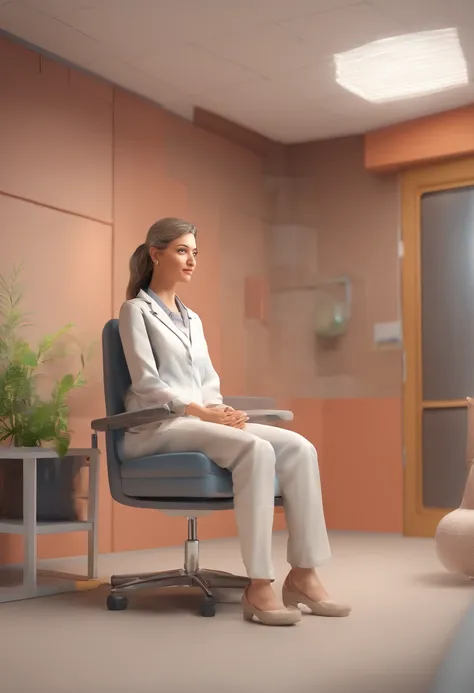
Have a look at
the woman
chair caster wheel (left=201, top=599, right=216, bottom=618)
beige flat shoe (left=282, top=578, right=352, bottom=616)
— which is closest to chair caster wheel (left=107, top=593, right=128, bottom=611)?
chair caster wheel (left=201, top=599, right=216, bottom=618)

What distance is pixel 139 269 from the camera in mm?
3596

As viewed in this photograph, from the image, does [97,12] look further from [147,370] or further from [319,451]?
[319,451]

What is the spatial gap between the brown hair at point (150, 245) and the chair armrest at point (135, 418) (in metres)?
0.58

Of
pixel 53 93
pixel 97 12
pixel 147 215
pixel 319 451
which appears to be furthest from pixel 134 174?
pixel 319 451

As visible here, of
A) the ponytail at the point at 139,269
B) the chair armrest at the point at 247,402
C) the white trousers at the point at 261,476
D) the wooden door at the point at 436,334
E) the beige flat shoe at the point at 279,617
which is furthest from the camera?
the wooden door at the point at 436,334

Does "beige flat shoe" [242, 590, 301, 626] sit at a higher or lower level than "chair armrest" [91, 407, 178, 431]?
lower

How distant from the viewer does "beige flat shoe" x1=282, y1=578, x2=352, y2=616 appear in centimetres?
303

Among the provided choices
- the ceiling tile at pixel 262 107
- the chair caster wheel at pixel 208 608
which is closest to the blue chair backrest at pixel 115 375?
the chair caster wheel at pixel 208 608

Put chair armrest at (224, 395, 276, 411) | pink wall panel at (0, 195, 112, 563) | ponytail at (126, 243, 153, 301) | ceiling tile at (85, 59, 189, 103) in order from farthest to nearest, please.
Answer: ceiling tile at (85, 59, 189, 103), pink wall panel at (0, 195, 112, 563), chair armrest at (224, 395, 276, 411), ponytail at (126, 243, 153, 301)

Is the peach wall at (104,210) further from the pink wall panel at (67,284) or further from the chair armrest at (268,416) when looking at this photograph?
the chair armrest at (268,416)

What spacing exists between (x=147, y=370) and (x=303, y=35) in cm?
228

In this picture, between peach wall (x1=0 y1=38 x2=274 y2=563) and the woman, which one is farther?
peach wall (x1=0 y1=38 x2=274 y2=563)

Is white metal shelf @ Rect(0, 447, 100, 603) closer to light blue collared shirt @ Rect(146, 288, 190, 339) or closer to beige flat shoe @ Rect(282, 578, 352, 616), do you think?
light blue collared shirt @ Rect(146, 288, 190, 339)

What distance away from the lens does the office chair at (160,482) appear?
302cm
